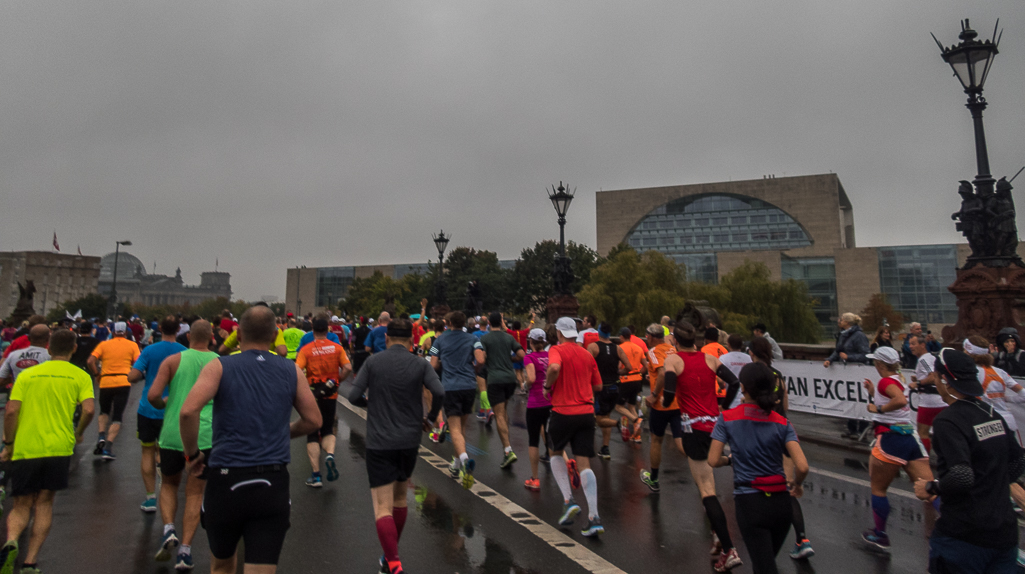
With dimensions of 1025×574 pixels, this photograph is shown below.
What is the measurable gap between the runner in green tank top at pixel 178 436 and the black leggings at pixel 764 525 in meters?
3.96

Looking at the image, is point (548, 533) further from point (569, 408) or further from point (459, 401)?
point (459, 401)

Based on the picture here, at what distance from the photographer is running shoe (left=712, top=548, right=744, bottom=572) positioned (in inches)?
180

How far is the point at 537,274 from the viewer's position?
53.8 m

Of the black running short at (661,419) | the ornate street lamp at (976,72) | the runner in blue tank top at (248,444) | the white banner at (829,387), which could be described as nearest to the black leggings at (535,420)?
the black running short at (661,419)

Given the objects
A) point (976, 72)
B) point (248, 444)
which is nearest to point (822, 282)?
point (976, 72)

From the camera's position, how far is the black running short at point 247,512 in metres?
3.01

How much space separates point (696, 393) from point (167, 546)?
4.95m

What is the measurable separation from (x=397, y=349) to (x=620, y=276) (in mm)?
34253

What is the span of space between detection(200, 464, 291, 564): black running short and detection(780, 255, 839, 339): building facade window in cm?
7072

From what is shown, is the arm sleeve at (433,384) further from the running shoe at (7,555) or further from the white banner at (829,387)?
the white banner at (829,387)

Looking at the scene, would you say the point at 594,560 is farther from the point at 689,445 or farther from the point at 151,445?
the point at 151,445

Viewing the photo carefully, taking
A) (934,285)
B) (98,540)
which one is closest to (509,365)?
(98,540)

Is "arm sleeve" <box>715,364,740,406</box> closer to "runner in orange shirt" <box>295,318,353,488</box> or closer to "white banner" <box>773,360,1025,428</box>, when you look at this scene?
"runner in orange shirt" <box>295,318,353,488</box>

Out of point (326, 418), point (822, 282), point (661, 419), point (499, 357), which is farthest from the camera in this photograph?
point (822, 282)
